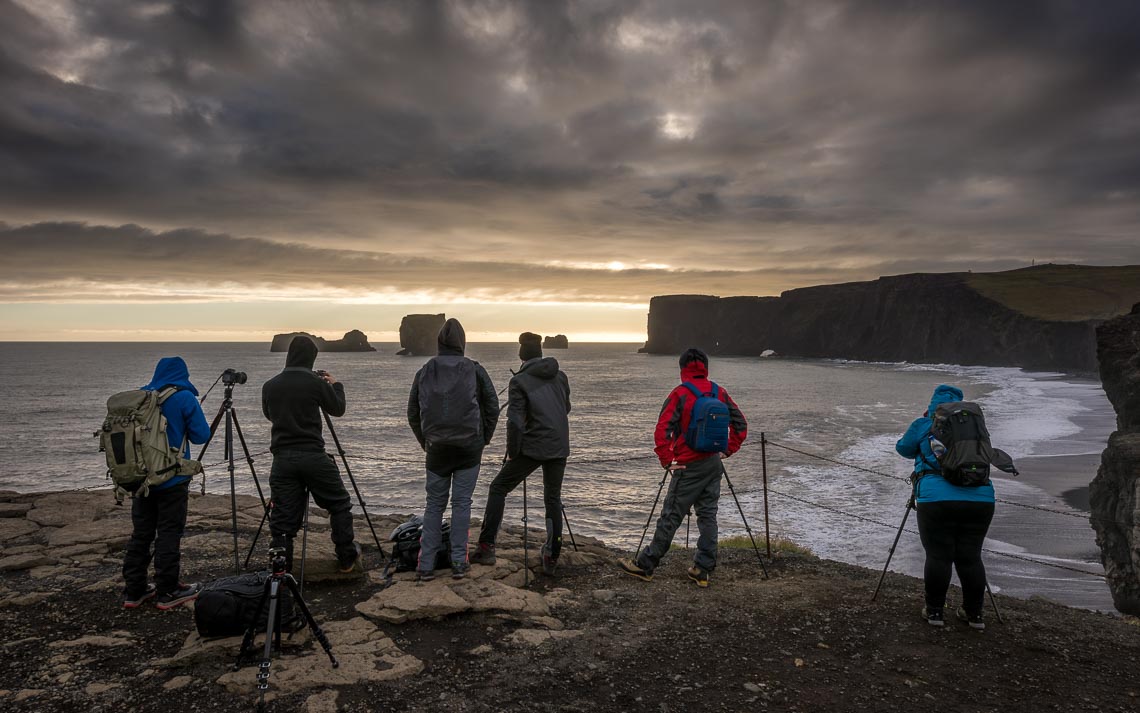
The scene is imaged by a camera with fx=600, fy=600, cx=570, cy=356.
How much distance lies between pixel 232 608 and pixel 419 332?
610 feet

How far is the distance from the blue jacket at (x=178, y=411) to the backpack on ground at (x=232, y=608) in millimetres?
1200

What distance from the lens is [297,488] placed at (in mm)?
5988

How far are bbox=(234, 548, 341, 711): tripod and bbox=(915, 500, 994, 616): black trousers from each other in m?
5.12

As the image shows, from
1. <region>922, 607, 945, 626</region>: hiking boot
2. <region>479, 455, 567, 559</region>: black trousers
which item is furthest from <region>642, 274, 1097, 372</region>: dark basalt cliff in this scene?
<region>922, 607, 945, 626</region>: hiking boot

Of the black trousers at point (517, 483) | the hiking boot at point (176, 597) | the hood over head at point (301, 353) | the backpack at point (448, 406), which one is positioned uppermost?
the hood over head at point (301, 353)

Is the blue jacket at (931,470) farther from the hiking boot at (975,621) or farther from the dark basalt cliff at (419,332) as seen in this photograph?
the dark basalt cliff at (419,332)

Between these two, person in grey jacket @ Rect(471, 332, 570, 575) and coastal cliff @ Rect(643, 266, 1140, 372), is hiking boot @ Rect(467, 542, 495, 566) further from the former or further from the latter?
coastal cliff @ Rect(643, 266, 1140, 372)

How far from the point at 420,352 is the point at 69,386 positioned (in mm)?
122560

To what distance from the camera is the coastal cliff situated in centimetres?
9275

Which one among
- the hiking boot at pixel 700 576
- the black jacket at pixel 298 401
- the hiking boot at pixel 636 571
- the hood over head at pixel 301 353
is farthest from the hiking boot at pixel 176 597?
the hiking boot at pixel 700 576

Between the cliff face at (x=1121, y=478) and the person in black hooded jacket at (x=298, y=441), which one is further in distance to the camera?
the cliff face at (x=1121, y=478)

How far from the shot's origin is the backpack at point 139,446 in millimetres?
5273

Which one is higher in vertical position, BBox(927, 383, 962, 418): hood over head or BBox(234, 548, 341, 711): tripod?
BBox(927, 383, 962, 418): hood over head

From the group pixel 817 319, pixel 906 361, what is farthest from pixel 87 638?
pixel 817 319
